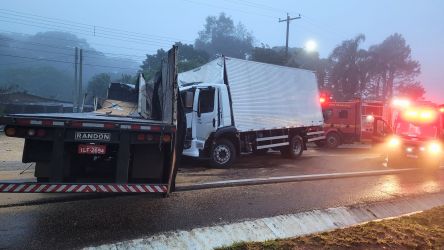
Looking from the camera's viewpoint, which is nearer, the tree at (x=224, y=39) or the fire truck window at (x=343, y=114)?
the fire truck window at (x=343, y=114)

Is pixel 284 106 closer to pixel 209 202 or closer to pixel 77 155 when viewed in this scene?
pixel 209 202

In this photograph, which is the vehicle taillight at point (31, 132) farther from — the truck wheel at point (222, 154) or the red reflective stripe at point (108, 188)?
the truck wheel at point (222, 154)

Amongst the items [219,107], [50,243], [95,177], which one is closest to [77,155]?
[95,177]

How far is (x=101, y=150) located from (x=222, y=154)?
19.1 feet

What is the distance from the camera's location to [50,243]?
16.0ft

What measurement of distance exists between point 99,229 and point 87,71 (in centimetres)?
12261

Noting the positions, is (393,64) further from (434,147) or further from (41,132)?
(41,132)

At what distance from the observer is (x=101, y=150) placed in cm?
588

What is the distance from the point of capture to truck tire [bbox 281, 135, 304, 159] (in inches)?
552

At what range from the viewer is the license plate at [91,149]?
5.75m

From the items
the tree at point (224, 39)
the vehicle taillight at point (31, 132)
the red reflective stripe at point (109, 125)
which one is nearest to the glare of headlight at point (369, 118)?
the red reflective stripe at point (109, 125)

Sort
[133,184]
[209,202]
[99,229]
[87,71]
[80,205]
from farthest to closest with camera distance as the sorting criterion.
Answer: [87,71]
[209,202]
[80,205]
[133,184]
[99,229]

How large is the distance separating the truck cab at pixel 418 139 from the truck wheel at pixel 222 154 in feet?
20.0

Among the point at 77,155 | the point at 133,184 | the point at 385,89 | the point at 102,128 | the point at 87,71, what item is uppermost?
the point at 87,71
